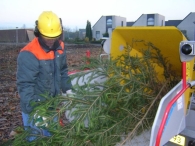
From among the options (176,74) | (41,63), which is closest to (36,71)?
(41,63)

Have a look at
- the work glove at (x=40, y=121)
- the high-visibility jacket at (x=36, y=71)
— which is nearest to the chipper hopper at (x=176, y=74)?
the high-visibility jacket at (x=36, y=71)

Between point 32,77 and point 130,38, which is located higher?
point 130,38

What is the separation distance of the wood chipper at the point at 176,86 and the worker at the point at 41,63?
74 cm

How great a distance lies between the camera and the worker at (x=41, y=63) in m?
2.70

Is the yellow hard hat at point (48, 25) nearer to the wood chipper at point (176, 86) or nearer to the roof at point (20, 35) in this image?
the wood chipper at point (176, 86)

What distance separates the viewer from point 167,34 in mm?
2707

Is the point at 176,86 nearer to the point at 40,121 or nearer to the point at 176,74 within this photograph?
the point at 176,74

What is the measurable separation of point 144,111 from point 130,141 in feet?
1.12

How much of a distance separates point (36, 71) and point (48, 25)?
503 millimetres

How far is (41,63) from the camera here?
9.22 feet

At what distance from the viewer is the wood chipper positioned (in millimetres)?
1966

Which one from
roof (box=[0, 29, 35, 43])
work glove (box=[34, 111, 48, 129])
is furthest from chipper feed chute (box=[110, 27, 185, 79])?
roof (box=[0, 29, 35, 43])

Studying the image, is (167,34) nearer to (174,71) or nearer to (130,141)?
(174,71)

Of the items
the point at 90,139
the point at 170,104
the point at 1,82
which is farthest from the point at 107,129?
the point at 1,82
